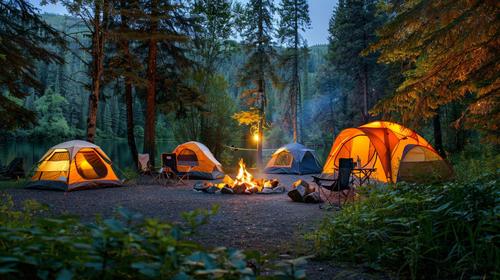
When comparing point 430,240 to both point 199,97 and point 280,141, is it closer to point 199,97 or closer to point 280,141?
point 199,97

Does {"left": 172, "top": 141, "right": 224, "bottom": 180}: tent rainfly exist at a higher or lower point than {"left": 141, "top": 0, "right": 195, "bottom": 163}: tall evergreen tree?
lower

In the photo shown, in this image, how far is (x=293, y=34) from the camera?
21188mm

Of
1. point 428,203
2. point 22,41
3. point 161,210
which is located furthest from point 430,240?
point 22,41

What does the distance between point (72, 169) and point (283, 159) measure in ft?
29.2

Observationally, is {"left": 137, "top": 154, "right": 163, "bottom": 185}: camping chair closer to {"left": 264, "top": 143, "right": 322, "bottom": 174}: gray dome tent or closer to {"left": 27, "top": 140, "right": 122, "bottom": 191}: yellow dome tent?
{"left": 27, "top": 140, "right": 122, "bottom": 191}: yellow dome tent

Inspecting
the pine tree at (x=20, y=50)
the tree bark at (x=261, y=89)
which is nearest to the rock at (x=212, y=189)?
the pine tree at (x=20, y=50)

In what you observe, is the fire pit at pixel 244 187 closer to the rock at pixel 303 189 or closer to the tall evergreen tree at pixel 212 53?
the rock at pixel 303 189

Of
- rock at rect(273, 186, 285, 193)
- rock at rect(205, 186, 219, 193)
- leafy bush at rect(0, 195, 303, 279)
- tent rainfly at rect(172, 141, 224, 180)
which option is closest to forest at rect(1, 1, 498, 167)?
tent rainfly at rect(172, 141, 224, 180)

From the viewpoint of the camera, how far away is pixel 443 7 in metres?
5.03

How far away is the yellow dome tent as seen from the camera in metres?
9.73

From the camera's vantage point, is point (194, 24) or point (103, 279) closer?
point (103, 279)

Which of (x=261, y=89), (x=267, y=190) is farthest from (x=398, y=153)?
(x=261, y=89)

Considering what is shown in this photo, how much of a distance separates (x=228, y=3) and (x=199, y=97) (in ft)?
18.3

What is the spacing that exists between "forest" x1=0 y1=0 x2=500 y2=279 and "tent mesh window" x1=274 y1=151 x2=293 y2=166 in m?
1.98
